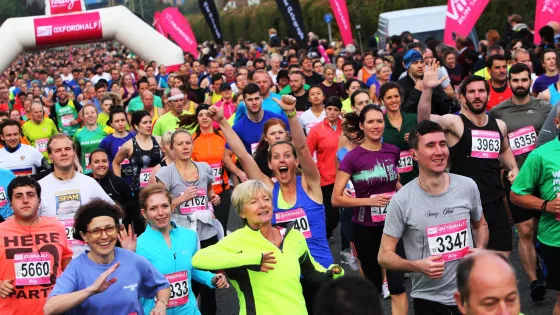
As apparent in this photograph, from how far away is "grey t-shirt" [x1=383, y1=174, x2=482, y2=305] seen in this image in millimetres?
5383

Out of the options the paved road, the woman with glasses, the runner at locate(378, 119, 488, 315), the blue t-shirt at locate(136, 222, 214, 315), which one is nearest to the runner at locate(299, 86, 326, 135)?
the paved road

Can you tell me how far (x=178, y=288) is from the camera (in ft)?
20.2

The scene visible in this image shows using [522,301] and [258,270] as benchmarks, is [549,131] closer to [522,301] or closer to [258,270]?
[522,301]

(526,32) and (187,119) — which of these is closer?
(187,119)

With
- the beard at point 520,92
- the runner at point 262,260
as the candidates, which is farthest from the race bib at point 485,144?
the runner at point 262,260

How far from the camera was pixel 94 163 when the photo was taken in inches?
347

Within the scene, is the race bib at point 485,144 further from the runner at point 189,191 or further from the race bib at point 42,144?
the race bib at point 42,144

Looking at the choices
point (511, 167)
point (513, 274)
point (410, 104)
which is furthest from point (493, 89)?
point (513, 274)

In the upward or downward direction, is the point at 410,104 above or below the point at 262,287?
above

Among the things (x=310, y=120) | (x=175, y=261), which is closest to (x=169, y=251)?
(x=175, y=261)

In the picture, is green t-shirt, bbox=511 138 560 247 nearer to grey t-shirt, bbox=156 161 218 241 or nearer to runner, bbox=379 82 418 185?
runner, bbox=379 82 418 185

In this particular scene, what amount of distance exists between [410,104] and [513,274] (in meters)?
5.37

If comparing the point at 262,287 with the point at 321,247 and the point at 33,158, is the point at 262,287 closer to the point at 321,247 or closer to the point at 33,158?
the point at 321,247

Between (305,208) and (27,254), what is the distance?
5.98 feet
